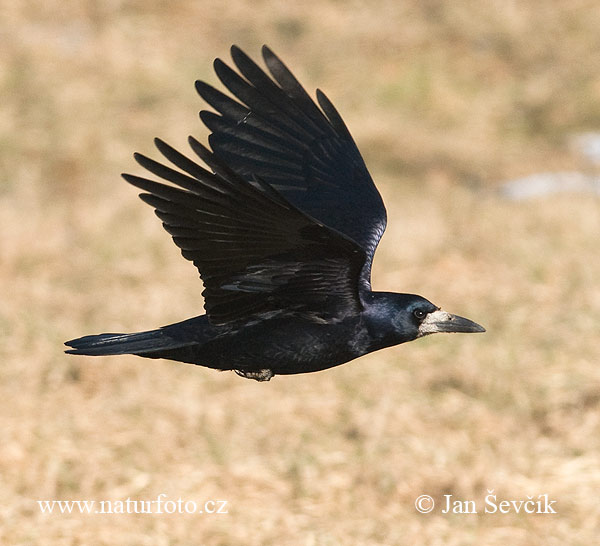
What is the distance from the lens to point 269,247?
3451 mm

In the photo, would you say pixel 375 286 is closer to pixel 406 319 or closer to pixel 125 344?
pixel 406 319

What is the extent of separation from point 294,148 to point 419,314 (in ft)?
3.33

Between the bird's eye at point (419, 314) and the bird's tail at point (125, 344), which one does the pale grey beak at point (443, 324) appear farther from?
the bird's tail at point (125, 344)

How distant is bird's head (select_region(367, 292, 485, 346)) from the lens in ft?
12.6

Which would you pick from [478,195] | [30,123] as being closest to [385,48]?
[478,195]

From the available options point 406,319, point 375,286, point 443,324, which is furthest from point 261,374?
point 375,286

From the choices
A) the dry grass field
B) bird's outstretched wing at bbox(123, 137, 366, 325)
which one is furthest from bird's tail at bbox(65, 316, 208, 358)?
the dry grass field

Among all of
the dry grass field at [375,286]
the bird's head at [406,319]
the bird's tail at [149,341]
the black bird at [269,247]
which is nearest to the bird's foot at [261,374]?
the black bird at [269,247]

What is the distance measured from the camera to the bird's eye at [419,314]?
12.9ft

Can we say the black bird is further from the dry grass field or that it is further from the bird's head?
the dry grass field

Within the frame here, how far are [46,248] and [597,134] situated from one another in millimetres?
7297

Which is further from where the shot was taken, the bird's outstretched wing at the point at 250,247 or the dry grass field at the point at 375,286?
the dry grass field at the point at 375,286

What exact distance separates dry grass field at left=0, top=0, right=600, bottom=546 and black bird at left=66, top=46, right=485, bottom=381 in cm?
202

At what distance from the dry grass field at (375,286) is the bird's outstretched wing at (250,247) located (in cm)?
231
